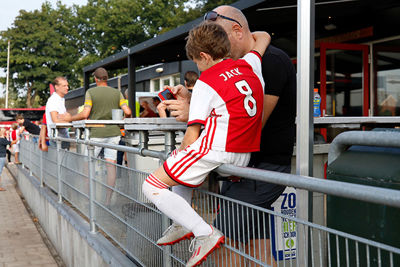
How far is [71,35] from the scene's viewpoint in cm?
5366

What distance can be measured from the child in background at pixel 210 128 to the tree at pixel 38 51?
5192cm

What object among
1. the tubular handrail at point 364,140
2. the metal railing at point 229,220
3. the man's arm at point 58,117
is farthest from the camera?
the man's arm at point 58,117

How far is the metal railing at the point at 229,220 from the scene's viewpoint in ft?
4.45

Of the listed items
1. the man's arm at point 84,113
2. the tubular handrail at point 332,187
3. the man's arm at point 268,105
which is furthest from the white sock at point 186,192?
the man's arm at point 84,113

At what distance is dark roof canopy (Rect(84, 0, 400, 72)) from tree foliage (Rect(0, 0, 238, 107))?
36083 millimetres

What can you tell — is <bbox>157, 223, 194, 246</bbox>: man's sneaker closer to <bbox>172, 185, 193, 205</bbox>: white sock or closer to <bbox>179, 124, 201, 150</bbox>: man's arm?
<bbox>172, 185, 193, 205</bbox>: white sock

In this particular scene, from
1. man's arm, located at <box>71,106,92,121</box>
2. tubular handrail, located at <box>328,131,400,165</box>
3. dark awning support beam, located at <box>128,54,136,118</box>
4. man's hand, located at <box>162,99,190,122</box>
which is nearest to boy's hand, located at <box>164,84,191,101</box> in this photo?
man's hand, located at <box>162,99,190,122</box>

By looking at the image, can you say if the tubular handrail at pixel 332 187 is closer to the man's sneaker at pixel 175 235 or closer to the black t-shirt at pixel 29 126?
the man's sneaker at pixel 175 235

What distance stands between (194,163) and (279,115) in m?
0.60

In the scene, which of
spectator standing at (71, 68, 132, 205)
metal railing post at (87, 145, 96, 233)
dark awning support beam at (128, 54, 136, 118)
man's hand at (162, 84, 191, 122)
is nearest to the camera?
man's hand at (162, 84, 191, 122)

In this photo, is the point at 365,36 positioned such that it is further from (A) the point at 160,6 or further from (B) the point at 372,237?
(A) the point at 160,6

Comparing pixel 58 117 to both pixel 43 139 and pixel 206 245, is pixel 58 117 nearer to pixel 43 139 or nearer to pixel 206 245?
pixel 43 139

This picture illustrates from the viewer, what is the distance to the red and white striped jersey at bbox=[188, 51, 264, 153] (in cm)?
210

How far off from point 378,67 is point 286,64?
26.3 ft
